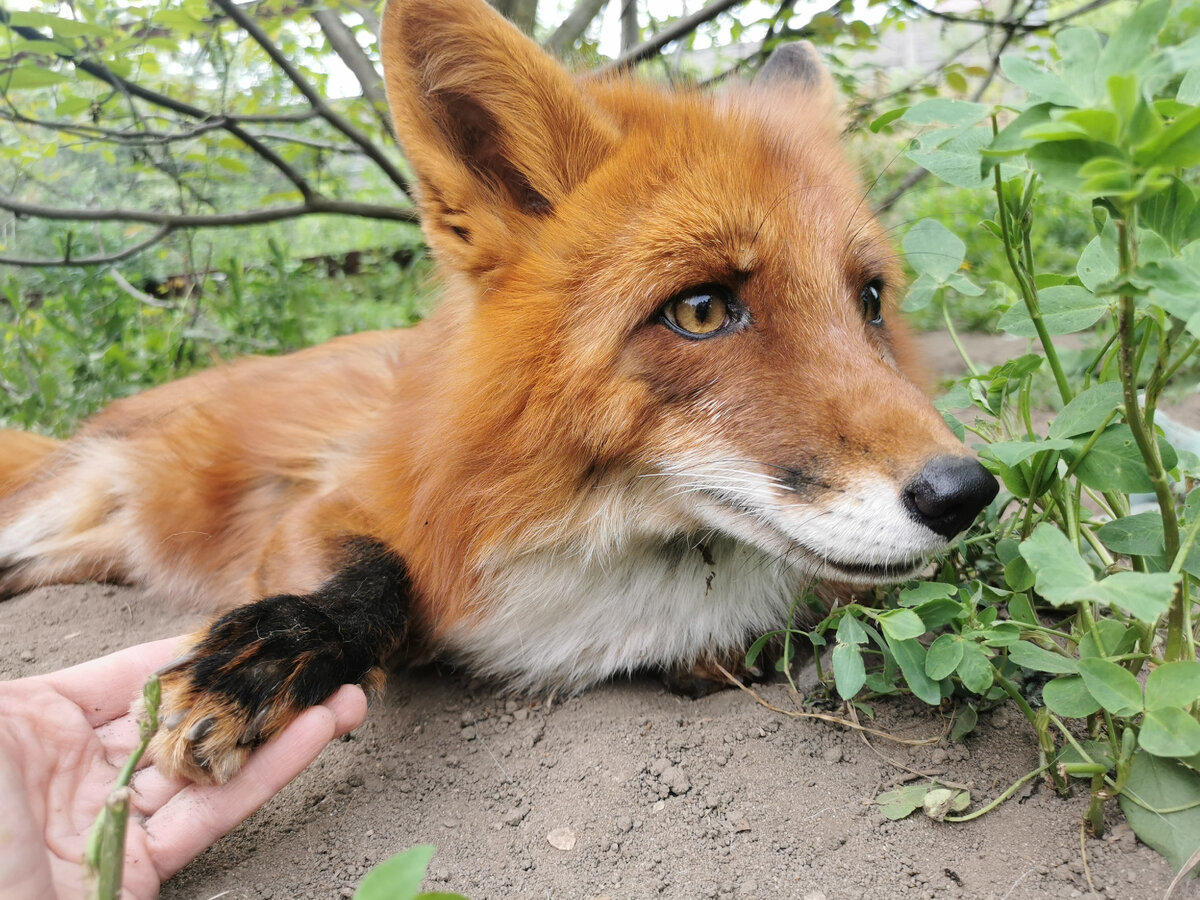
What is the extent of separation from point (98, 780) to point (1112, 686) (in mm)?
1987

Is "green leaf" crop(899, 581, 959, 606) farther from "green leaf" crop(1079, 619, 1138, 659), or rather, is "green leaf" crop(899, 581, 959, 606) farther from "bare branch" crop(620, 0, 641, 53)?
"bare branch" crop(620, 0, 641, 53)

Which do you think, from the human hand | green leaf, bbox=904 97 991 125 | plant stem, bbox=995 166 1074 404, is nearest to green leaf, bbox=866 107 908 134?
green leaf, bbox=904 97 991 125

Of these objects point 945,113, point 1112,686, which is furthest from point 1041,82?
point 1112,686

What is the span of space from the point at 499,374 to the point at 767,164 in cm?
87

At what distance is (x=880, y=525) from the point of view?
1.61 metres

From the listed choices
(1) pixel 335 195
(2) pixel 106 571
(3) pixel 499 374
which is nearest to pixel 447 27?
(3) pixel 499 374

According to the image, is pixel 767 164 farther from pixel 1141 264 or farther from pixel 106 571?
pixel 106 571

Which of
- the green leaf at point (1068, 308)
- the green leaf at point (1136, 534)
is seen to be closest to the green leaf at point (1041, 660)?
the green leaf at point (1136, 534)

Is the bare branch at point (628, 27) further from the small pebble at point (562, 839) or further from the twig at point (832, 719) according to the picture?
the small pebble at point (562, 839)

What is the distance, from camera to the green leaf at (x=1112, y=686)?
1.33 m

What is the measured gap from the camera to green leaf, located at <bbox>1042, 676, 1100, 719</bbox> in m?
1.46

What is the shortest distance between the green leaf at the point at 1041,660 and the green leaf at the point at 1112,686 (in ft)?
0.31

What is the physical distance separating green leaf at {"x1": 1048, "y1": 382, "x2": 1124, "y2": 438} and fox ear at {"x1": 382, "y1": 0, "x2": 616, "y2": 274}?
1241mm

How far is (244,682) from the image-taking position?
1.80 metres
